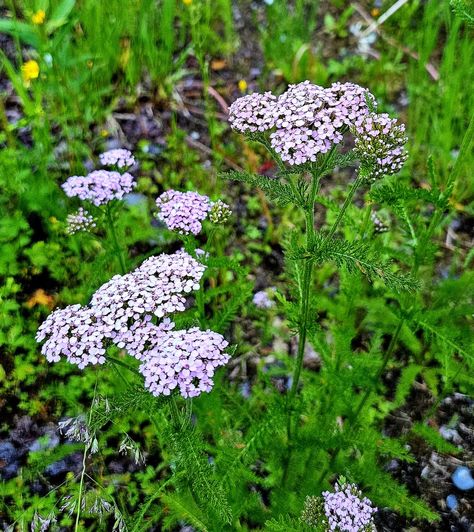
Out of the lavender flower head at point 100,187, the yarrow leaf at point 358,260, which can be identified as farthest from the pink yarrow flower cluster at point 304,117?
the lavender flower head at point 100,187

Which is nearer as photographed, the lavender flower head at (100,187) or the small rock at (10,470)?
the lavender flower head at (100,187)

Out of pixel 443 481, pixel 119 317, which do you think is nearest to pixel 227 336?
pixel 443 481

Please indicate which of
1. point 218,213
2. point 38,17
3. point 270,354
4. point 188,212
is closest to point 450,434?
point 270,354

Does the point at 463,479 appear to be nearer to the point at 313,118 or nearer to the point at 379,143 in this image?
the point at 379,143

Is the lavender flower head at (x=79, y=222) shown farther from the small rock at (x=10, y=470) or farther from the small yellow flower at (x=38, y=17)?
the small yellow flower at (x=38, y=17)

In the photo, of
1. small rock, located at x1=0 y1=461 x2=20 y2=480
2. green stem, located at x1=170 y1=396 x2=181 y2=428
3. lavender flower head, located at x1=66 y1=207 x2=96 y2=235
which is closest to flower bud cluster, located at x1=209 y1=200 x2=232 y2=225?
lavender flower head, located at x1=66 y1=207 x2=96 y2=235

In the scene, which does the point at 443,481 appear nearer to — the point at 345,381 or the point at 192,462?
the point at 345,381
